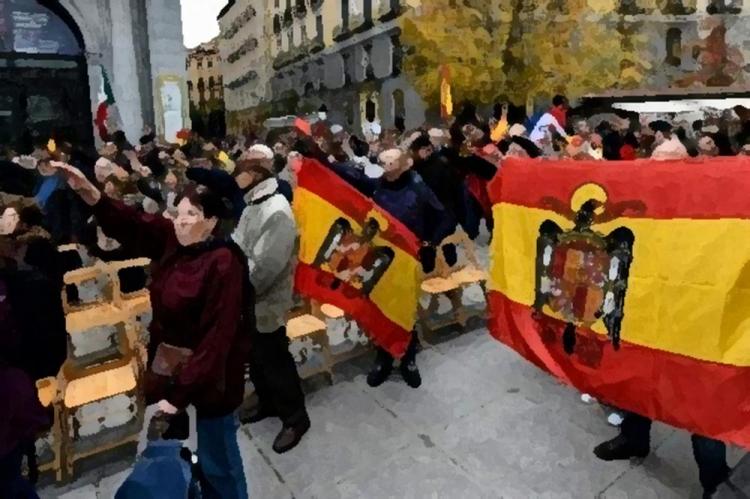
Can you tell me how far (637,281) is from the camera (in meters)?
3.49

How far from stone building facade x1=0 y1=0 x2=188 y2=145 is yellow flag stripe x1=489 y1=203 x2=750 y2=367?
1796cm

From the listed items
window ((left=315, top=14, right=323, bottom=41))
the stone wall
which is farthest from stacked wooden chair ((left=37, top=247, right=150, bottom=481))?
window ((left=315, top=14, right=323, bottom=41))

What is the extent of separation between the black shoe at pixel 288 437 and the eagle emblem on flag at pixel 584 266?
6.65 ft

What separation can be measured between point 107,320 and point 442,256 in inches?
141

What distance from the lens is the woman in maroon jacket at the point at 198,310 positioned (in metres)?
2.90

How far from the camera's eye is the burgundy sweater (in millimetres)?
2881

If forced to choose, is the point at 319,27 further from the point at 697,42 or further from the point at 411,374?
the point at 411,374

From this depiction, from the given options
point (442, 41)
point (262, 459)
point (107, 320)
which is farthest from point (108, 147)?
point (442, 41)

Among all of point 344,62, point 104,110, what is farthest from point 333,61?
point 104,110

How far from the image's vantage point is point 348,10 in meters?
36.2

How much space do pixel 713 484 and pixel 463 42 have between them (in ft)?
80.1

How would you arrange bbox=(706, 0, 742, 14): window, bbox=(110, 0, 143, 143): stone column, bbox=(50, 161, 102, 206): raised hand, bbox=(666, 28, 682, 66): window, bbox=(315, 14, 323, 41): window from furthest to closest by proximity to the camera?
1. bbox=(315, 14, 323, 41): window
2. bbox=(666, 28, 682, 66): window
3. bbox=(706, 0, 742, 14): window
4. bbox=(110, 0, 143, 143): stone column
5. bbox=(50, 161, 102, 206): raised hand

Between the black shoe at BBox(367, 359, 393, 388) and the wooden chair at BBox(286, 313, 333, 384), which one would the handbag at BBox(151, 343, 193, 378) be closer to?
the wooden chair at BBox(286, 313, 333, 384)

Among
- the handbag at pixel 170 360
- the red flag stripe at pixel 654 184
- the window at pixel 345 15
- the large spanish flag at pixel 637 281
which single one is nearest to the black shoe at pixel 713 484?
the large spanish flag at pixel 637 281
